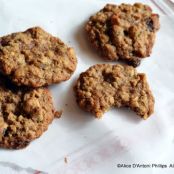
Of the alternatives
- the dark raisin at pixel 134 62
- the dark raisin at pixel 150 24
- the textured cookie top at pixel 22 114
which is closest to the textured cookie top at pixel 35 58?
the textured cookie top at pixel 22 114

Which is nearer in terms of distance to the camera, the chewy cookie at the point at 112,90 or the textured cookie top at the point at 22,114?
the textured cookie top at the point at 22,114

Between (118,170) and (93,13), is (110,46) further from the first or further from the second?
(118,170)

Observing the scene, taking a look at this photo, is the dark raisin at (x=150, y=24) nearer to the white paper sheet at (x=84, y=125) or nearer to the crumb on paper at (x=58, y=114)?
the white paper sheet at (x=84, y=125)

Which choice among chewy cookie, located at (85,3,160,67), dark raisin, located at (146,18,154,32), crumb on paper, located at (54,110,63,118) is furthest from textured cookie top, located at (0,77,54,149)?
dark raisin, located at (146,18,154,32)

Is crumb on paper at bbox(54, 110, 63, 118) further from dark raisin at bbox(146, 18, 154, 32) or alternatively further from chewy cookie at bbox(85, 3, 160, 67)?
dark raisin at bbox(146, 18, 154, 32)

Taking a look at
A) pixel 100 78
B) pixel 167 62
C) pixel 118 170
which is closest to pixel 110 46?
pixel 100 78

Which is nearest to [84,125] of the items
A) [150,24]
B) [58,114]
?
[58,114]
